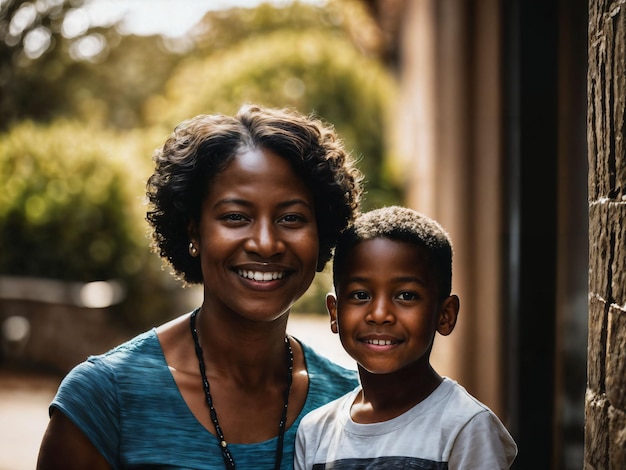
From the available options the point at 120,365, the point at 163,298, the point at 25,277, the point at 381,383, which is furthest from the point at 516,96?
the point at 25,277

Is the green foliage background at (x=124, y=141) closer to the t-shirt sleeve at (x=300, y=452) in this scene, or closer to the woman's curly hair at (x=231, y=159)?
the woman's curly hair at (x=231, y=159)

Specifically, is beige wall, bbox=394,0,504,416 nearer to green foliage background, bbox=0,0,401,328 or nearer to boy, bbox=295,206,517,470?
green foliage background, bbox=0,0,401,328

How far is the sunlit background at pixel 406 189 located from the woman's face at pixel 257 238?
49 centimetres

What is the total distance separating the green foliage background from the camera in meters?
9.91

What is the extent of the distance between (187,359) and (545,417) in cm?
234

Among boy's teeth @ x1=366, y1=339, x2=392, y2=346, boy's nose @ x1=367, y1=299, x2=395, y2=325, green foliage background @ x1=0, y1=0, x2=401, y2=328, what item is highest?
green foliage background @ x1=0, y1=0, x2=401, y2=328

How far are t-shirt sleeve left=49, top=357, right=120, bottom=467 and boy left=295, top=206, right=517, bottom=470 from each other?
61 centimetres

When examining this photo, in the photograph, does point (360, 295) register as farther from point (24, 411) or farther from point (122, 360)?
point (24, 411)

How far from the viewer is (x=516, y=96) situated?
4.55 m

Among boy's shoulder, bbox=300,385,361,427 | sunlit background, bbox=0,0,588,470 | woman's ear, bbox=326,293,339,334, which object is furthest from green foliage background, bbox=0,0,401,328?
boy's shoulder, bbox=300,385,361,427

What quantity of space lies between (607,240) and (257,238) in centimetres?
108

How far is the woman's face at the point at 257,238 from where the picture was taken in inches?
97.0

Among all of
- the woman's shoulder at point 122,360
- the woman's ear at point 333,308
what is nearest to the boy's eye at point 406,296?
the woman's ear at point 333,308

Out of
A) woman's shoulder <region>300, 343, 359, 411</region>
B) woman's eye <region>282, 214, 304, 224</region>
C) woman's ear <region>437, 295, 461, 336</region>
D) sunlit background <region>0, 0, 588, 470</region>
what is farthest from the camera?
sunlit background <region>0, 0, 588, 470</region>
